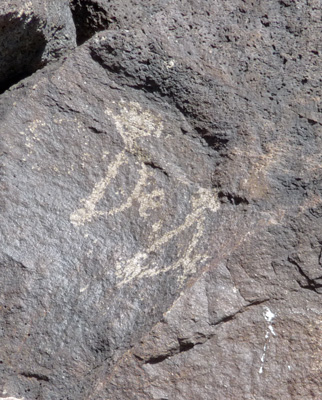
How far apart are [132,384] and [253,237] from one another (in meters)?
0.43

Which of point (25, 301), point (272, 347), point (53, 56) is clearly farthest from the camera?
point (53, 56)

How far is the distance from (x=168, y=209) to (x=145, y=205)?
0.18ft

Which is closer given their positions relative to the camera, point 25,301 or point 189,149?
point 25,301

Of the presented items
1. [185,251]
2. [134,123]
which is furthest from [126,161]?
[185,251]

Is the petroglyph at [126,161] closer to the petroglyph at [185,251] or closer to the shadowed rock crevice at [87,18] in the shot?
the petroglyph at [185,251]

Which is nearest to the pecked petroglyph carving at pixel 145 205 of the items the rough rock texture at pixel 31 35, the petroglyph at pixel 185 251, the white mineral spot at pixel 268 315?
the petroglyph at pixel 185 251

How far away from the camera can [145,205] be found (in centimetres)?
122

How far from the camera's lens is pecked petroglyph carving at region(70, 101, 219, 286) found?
1.19m

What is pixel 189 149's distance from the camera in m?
1.27

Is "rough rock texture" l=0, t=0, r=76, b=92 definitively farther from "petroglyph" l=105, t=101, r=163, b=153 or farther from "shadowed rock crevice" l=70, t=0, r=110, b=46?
A: "petroglyph" l=105, t=101, r=163, b=153

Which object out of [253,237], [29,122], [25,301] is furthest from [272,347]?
[29,122]

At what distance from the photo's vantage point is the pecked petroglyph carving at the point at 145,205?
1.19 m

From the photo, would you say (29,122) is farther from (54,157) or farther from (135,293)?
(135,293)

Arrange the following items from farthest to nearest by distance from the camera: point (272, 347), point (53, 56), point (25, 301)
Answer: point (53, 56) < point (272, 347) < point (25, 301)
